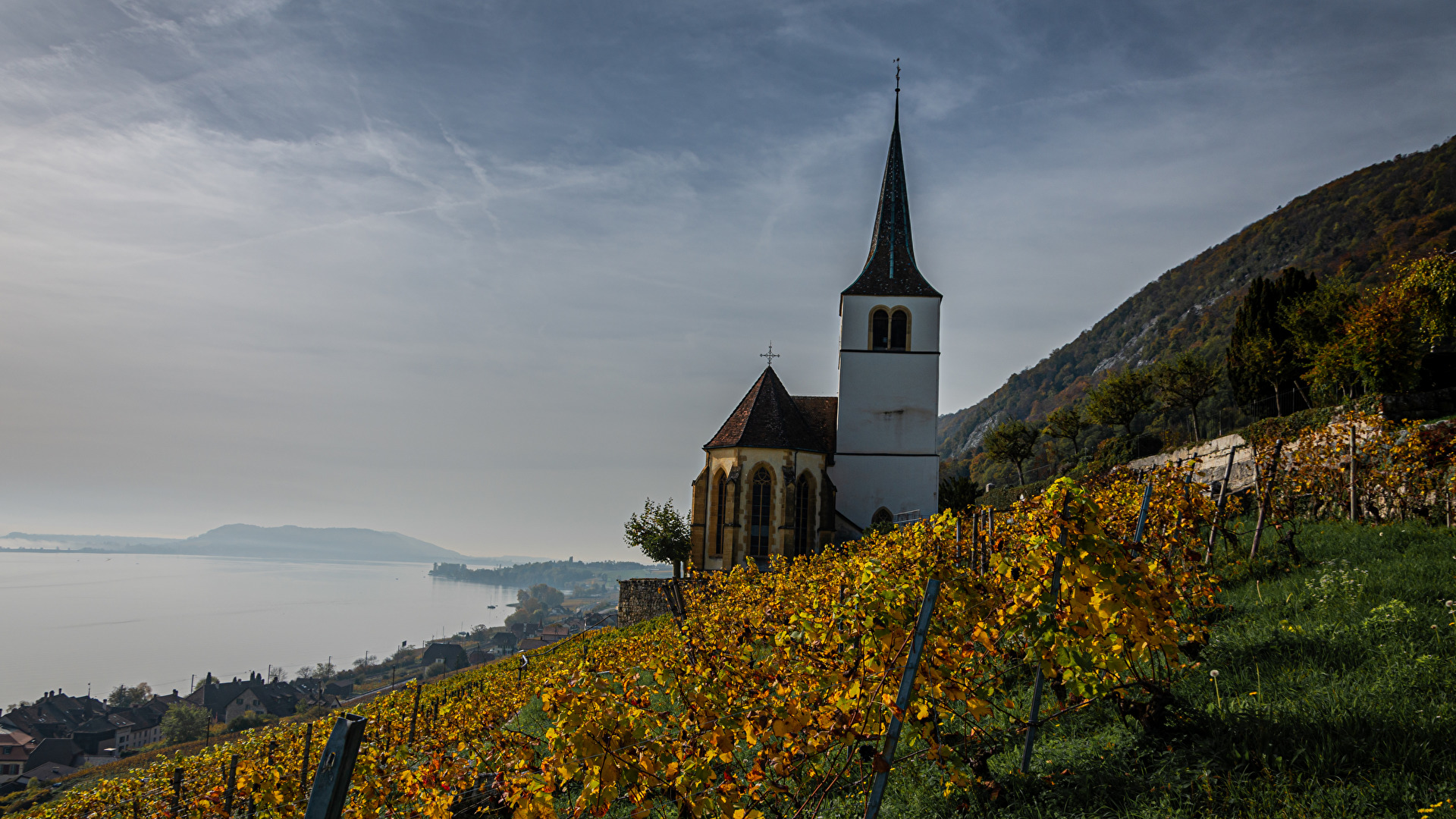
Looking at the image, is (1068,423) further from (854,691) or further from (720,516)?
(854,691)

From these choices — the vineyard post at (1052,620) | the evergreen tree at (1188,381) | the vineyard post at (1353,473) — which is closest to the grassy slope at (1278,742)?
the vineyard post at (1052,620)

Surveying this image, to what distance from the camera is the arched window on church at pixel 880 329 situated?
30.7m

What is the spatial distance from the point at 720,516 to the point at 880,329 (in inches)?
396

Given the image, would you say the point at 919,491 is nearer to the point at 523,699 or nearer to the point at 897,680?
the point at 523,699

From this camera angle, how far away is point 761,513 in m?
27.7

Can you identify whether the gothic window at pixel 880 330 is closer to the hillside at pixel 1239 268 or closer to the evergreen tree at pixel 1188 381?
the evergreen tree at pixel 1188 381

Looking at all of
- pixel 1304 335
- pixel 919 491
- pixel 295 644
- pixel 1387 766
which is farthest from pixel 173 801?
pixel 295 644

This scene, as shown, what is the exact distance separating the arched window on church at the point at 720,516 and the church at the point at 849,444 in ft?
0.18

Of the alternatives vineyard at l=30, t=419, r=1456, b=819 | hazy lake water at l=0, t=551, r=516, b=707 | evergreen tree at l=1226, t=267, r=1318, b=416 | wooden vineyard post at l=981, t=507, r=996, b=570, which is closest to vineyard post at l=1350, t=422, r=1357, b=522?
vineyard at l=30, t=419, r=1456, b=819

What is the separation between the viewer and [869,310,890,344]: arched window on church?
3073cm

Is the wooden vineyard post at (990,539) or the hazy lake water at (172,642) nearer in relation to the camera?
the wooden vineyard post at (990,539)

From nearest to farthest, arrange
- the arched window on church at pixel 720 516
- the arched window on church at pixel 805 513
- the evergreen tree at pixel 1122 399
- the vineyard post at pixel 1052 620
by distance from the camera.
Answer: the vineyard post at pixel 1052 620, the arched window on church at pixel 720 516, the arched window on church at pixel 805 513, the evergreen tree at pixel 1122 399

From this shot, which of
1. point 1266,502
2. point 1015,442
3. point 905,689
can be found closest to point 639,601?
point 1015,442

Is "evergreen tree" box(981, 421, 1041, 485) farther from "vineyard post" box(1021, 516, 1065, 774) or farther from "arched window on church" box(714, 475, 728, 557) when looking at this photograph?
"vineyard post" box(1021, 516, 1065, 774)
